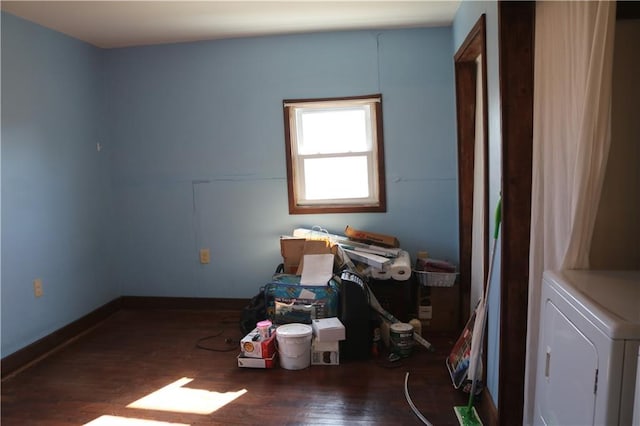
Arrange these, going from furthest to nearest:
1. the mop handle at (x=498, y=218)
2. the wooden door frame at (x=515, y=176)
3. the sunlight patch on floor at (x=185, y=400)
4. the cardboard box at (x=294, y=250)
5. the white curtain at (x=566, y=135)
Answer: the cardboard box at (x=294, y=250)
the sunlight patch on floor at (x=185, y=400)
the mop handle at (x=498, y=218)
the wooden door frame at (x=515, y=176)
the white curtain at (x=566, y=135)

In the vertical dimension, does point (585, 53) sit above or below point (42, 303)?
above

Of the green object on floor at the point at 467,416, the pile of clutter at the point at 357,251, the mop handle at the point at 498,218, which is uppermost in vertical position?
the mop handle at the point at 498,218

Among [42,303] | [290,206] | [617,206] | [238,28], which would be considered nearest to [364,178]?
[290,206]

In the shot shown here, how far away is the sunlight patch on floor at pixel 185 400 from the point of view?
2463 millimetres

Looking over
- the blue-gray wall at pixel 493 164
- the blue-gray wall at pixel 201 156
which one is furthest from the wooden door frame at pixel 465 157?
the blue-gray wall at pixel 493 164

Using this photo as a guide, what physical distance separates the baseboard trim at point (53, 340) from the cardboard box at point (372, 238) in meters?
2.21

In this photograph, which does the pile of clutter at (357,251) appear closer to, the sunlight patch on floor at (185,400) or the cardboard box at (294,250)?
the cardboard box at (294,250)

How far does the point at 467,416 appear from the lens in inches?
88.5

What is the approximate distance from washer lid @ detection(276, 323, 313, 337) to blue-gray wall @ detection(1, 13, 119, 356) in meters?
1.74

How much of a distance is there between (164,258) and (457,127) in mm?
2711

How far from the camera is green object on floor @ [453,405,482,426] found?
7.22 ft

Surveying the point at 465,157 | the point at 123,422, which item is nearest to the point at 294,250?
the point at 465,157

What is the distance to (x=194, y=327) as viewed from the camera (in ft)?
11.9

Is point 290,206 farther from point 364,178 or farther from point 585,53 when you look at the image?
point 585,53
